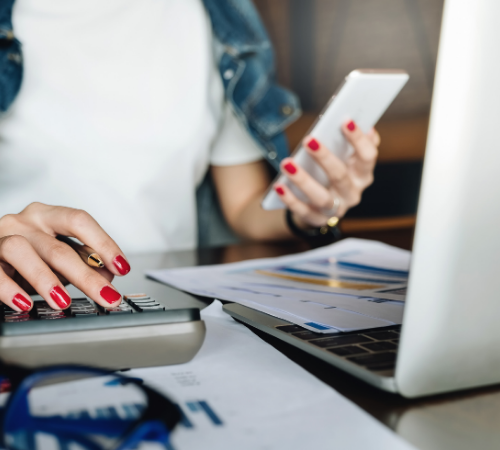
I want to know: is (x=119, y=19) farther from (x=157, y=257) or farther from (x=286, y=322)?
(x=286, y=322)

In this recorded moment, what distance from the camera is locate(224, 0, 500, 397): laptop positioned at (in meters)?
0.18

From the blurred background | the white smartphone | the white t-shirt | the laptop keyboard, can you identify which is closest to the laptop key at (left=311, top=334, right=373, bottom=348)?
the laptop keyboard

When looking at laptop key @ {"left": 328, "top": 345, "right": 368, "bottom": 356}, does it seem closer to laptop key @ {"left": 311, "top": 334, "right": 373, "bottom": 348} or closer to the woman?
laptop key @ {"left": 311, "top": 334, "right": 373, "bottom": 348}

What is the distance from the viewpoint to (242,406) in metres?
0.20

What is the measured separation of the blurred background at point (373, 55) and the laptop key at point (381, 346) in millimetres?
1300

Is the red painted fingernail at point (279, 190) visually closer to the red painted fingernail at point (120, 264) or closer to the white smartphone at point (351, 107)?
the white smartphone at point (351, 107)

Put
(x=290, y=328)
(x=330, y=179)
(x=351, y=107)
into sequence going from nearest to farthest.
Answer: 1. (x=290, y=328)
2. (x=351, y=107)
3. (x=330, y=179)

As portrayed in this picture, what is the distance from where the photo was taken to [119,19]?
0.89m

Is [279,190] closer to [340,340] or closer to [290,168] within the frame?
[290,168]

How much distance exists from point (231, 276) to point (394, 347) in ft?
0.89

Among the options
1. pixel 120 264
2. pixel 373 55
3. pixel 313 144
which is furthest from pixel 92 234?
pixel 373 55

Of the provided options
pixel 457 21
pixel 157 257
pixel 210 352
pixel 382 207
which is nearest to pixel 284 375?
pixel 210 352

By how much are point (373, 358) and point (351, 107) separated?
436 mm

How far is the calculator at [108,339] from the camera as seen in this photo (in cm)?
23
